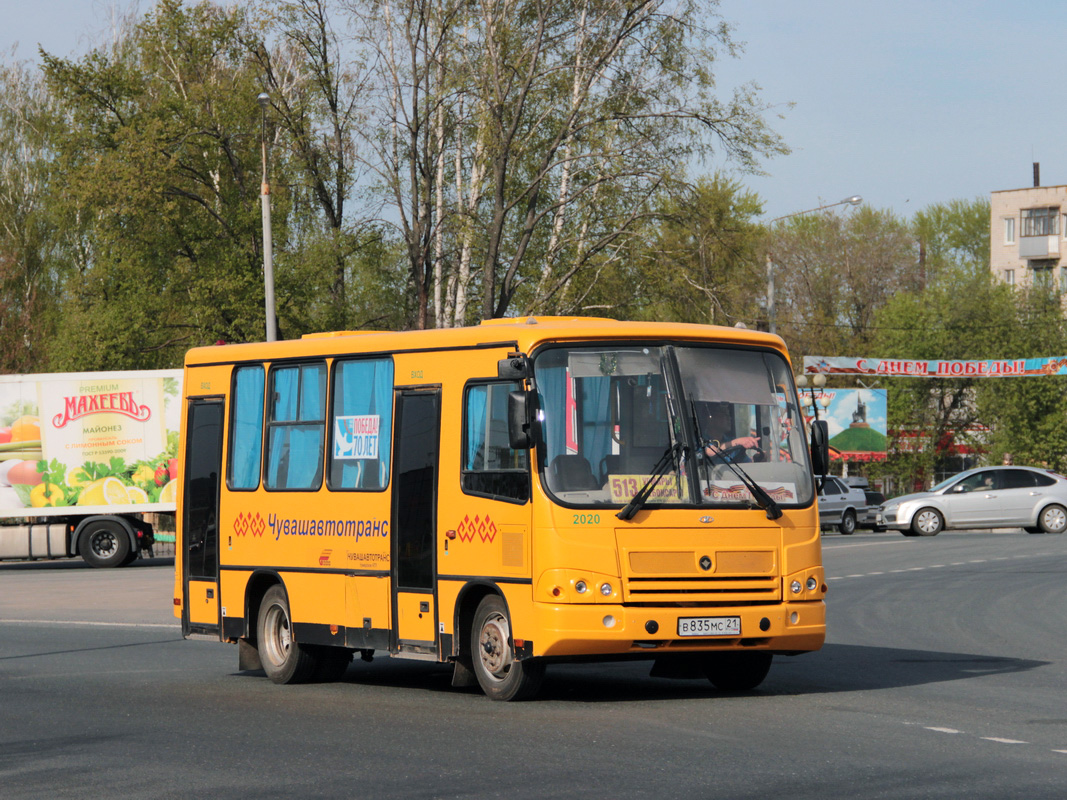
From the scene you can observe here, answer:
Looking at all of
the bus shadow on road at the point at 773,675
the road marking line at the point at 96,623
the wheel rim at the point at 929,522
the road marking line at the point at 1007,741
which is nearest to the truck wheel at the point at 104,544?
the road marking line at the point at 96,623

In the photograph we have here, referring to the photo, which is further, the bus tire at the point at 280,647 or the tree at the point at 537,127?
the tree at the point at 537,127

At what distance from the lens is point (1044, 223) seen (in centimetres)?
9488

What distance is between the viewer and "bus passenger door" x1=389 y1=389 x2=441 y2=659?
12.0 metres

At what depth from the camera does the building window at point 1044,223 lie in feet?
311

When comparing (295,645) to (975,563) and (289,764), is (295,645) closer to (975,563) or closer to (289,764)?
(289,764)

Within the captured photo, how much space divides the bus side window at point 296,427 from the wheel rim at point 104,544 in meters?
19.4

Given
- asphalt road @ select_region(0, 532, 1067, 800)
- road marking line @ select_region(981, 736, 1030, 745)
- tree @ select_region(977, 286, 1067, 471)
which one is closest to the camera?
asphalt road @ select_region(0, 532, 1067, 800)

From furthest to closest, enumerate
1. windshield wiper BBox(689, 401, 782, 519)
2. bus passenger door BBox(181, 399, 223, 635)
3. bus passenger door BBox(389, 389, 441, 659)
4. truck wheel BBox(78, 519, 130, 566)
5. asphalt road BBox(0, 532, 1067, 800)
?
truck wheel BBox(78, 519, 130, 566)
bus passenger door BBox(181, 399, 223, 635)
bus passenger door BBox(389, 389, 441, 659)
windshield wiper BBox(689, 401, 782, 519)
asphalt road BBox(0, 532, 1067, 800)

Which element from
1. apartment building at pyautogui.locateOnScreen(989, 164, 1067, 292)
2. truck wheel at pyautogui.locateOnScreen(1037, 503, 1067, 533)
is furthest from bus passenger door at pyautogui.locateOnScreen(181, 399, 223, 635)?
apartment building at pyautogui.locateOnScreen(989, 164, 1067, 292)

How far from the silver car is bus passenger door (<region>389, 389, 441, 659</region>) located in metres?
29.4

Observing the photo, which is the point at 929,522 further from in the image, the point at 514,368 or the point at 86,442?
the point at 514,368

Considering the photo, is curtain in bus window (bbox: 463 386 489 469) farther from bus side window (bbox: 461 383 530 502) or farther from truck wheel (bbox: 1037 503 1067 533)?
truck wheel (bbox: 1037 503 1067 533)

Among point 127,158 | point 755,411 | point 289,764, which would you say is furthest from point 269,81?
point 289,764

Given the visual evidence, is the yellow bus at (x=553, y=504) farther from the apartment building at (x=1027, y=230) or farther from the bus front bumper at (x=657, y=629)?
the apartment building at (x=1027, y=230)
